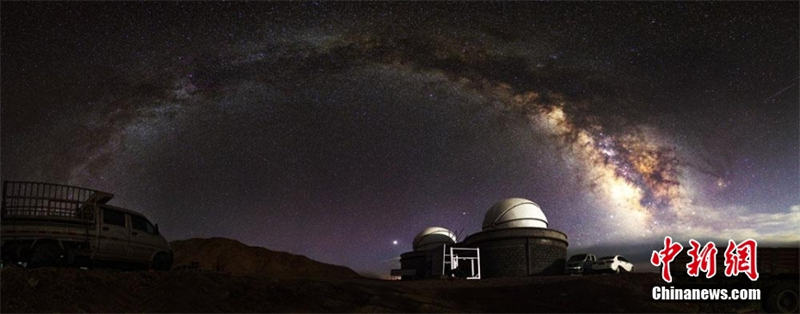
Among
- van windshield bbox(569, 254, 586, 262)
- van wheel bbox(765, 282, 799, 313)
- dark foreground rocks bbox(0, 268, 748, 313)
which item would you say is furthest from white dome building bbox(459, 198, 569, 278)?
van wheel bbox(765, 282, 799, 313)

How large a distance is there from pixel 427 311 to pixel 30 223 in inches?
431

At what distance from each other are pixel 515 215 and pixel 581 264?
5.42 meters

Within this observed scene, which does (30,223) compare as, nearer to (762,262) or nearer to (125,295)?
(125,295)

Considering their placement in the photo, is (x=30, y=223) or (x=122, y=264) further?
(x=122, y=264)

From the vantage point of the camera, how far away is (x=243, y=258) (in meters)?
66.6

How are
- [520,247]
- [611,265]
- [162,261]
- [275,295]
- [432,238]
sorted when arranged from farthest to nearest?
[432,238], [520,247], [611,265], [162,261], [275,295]

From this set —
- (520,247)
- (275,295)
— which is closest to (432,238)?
(520,247)

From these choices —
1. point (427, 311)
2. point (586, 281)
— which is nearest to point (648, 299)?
point (586, 281)

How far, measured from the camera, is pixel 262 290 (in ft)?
48.4

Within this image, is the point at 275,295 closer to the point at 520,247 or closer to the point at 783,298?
the point at 783,298

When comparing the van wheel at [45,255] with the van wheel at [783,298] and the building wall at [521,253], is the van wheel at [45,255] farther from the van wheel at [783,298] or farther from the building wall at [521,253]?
the building wall at [521,253]

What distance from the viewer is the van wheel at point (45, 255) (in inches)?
561

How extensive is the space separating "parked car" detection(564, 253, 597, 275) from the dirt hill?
37.9 metres

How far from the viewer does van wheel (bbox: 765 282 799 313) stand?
16266mm
